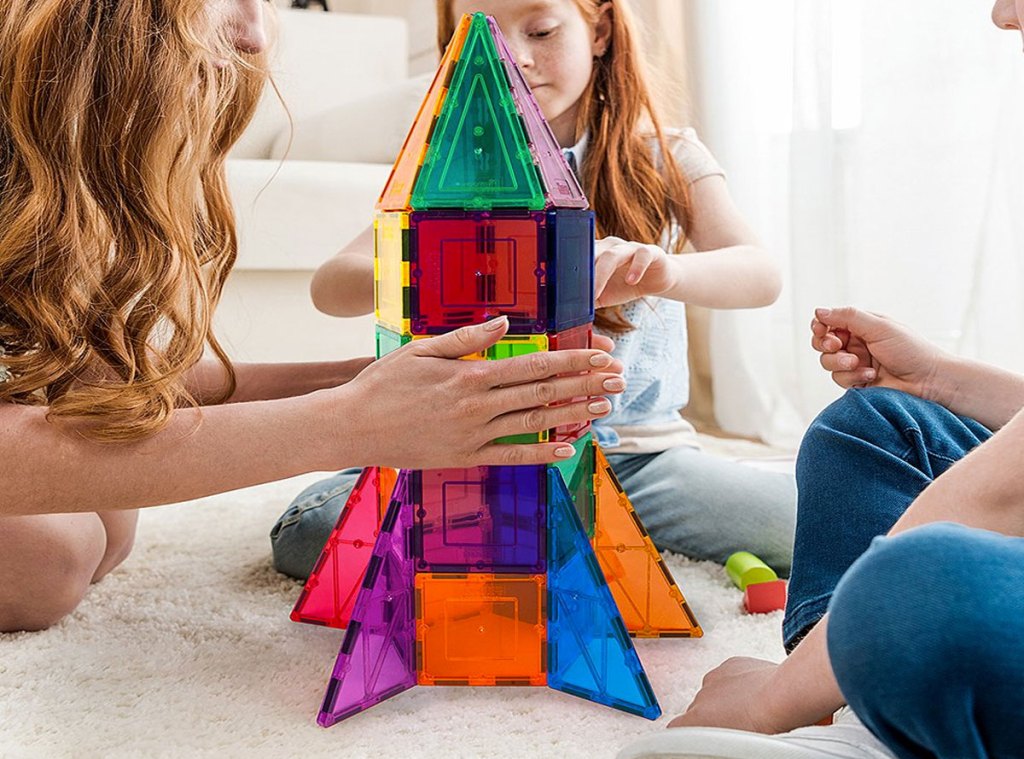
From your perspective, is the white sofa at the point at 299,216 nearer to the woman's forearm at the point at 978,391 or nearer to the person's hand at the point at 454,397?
the person's hand at the point at 454,397

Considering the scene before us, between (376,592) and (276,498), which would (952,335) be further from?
(376,592)

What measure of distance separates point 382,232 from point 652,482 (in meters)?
0.53

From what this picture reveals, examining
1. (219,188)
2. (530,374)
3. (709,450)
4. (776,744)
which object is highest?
(219,188)

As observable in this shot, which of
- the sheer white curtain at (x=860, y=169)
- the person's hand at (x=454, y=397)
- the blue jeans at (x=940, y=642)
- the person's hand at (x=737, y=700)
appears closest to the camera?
the blue jeans at (x=940, y=642)

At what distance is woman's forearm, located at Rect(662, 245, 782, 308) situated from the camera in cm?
109

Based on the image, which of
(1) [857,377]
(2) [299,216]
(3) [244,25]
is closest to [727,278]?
(1) [857,377]

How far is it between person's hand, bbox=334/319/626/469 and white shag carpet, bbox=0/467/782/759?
187 millimetres

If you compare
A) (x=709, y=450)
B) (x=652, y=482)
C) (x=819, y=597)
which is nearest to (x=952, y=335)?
(x=709, y=450)

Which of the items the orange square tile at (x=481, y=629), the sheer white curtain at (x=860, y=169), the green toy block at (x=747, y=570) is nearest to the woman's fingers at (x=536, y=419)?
the orange square tile at (x=481, y=629)

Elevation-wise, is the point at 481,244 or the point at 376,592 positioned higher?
the point at 481,244

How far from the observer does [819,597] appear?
75 cm

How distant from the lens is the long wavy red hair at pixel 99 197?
0.79 meters

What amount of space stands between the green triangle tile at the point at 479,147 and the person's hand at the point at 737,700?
1.12 ft

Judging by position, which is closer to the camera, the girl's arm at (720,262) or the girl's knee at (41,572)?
the girl's knee at (41,572)
